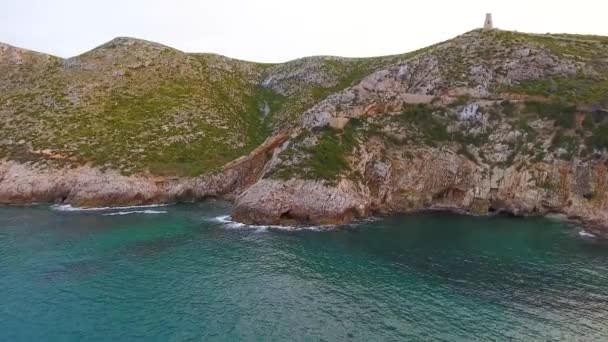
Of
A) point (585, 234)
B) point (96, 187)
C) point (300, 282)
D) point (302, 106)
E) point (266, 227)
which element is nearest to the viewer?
point (300, 282)

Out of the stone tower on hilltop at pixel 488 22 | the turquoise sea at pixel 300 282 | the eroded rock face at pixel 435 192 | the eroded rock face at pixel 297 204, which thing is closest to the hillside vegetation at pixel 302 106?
the eroded rock face at pixel 297 204

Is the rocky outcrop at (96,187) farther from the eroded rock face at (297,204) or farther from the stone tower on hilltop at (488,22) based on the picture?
the stone tower on hilltop at (488,22)

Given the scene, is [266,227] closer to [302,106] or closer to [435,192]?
[435,192]

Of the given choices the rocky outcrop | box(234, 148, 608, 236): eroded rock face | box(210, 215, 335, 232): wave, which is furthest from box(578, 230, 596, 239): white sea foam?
the rocky outcrop

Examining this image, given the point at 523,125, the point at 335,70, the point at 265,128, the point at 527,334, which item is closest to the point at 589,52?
the point at 523,125

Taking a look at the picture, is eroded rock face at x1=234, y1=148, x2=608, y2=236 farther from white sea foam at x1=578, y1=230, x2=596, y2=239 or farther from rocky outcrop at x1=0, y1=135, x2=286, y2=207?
rocky outcrop at x1=0, y1=135, x2=286, y2=207

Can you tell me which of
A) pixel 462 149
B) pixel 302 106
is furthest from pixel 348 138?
pixel 302 106
